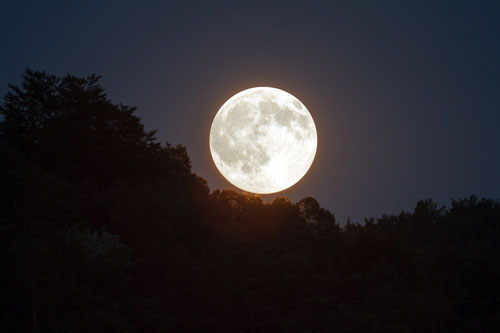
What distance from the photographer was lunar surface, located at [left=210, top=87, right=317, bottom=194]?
46438 millimetres

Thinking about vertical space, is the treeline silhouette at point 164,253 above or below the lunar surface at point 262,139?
below

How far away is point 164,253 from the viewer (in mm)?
33375

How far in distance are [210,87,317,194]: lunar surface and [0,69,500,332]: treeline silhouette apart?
2.19 m

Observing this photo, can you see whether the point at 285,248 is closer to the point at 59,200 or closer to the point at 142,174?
the point at 142,174

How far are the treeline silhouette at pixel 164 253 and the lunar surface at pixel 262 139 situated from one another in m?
2.19

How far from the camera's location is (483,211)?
8019 centimetres

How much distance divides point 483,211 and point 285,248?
4956 centimetres

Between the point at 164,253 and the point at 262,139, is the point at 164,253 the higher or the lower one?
the lower one

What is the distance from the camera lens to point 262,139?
46.0 metres

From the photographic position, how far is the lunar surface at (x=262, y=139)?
46438 mm

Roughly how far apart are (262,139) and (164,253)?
15.8 metres

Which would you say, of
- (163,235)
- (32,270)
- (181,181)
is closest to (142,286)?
(163,235)

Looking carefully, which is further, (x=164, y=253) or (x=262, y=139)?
(x=262, y=139)

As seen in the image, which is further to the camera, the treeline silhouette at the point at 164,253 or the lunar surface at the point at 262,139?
the lunar surface at the point at 262,139
